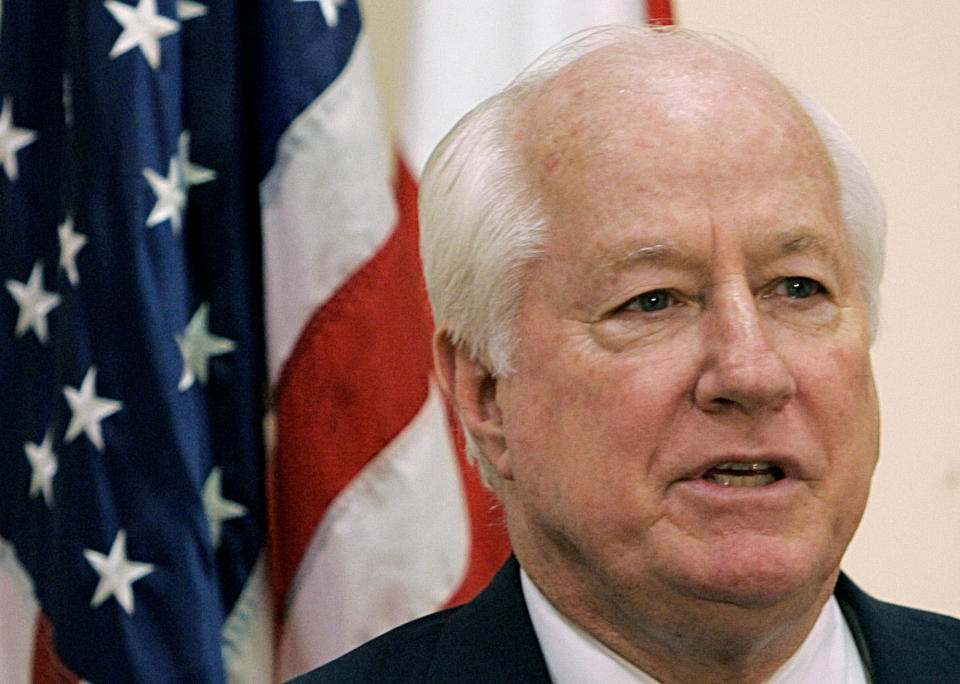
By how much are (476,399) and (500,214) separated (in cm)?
22

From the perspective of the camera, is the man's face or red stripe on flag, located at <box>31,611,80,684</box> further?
red stripe on flag, located at <box>31,611,80,684</box>

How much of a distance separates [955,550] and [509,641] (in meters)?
1.81

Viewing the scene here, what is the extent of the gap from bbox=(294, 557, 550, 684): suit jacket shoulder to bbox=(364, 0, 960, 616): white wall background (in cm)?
164

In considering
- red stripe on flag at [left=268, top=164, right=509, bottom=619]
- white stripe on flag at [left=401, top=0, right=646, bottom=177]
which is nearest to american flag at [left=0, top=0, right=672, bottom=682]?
red stripe on flag at [left=268, top=164, right=509, bottom=619]

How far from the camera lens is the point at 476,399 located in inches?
56.9

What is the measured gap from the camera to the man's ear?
1.42 meters

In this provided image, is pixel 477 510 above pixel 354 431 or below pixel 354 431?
below

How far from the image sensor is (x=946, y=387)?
9.36ft

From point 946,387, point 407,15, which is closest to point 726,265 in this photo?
point 407,15

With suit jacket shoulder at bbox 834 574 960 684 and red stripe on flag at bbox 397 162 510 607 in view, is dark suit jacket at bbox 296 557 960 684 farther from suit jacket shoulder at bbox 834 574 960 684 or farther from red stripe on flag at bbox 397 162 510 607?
red stripe on flag at bbox 397 162 510 607

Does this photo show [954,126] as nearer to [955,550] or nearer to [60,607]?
[955,550]

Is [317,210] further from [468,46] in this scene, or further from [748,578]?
[748,578]

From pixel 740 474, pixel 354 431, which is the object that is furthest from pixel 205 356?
pixel 740 474

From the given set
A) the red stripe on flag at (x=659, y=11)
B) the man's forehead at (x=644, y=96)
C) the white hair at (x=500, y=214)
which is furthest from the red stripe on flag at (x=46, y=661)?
the red stripe on flag at (x=659, y=11)
